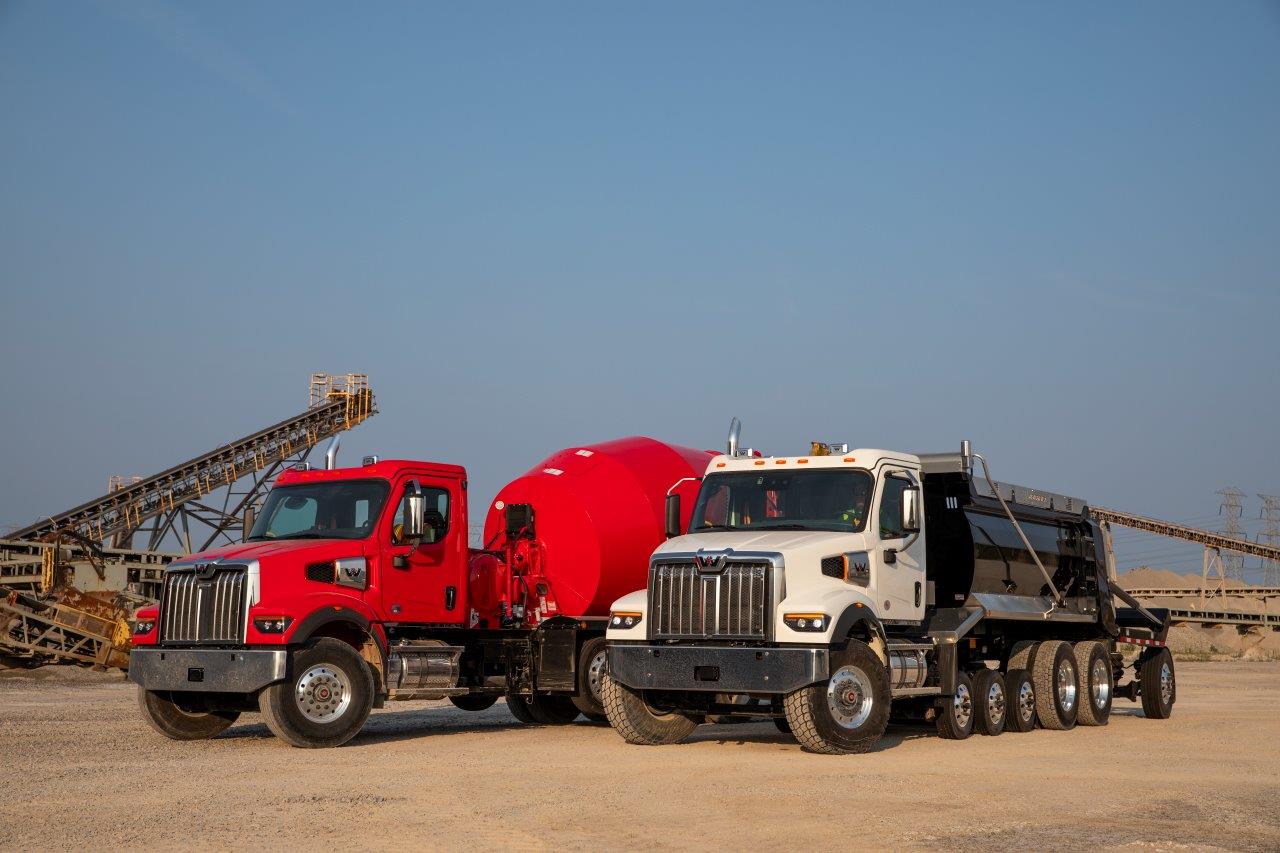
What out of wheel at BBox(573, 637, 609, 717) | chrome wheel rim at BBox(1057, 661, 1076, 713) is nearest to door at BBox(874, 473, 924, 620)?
wheel at BBox(573, 637, 609, 717)

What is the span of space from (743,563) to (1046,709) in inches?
275

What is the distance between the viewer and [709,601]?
591 inches

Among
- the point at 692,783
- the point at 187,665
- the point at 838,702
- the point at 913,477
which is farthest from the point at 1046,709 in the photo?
the point at 187,665

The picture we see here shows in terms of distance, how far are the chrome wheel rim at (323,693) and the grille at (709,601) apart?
141 inches

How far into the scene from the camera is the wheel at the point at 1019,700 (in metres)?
19.0

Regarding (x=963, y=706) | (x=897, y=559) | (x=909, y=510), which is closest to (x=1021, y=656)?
(x=963, y=706)

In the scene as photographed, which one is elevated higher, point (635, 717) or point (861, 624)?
point (861, 624)

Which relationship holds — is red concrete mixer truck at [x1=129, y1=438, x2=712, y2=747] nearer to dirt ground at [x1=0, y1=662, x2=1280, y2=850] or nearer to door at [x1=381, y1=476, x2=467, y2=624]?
door at [x1=381, y1=476, x2=467, y2=624]

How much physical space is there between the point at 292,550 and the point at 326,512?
3.58 feet

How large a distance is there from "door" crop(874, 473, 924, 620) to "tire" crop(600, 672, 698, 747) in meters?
2.82

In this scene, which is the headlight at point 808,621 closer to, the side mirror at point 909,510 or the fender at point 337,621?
the side mirror at point 909,510

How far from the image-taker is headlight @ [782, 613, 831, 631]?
14.4m

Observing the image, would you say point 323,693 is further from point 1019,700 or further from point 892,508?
point 1019,700

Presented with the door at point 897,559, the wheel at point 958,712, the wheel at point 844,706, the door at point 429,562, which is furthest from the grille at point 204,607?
the wheel at point 958,712
